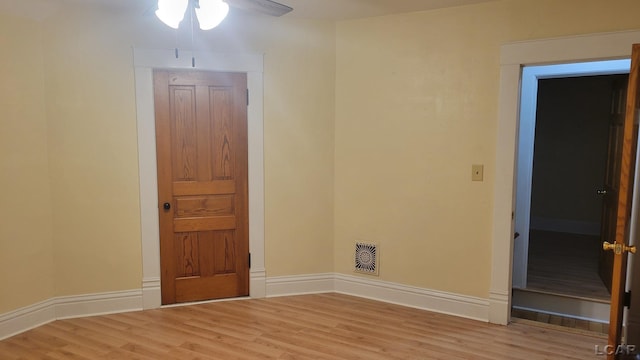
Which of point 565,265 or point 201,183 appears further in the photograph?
point 565,265

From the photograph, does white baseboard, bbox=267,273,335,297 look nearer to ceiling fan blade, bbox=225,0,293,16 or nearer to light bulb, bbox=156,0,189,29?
ceiling fan blade, bbox=225,0,293,16

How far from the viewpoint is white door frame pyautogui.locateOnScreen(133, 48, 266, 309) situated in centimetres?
355

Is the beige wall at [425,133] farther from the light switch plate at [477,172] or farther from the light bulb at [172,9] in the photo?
the light bulb at [172,9]

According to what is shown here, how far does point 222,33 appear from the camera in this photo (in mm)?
3686

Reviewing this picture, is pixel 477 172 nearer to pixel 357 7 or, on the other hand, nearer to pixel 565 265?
pixel 357 7

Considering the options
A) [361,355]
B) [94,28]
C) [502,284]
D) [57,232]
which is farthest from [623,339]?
[94,28]

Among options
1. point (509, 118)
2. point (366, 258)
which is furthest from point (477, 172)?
point (366, 258)

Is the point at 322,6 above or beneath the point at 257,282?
above

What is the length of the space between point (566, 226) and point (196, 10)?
21.9 ft

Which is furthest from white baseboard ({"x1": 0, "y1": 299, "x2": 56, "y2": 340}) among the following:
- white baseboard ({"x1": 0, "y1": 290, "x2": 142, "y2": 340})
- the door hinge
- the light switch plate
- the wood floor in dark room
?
the wood floor in dark room

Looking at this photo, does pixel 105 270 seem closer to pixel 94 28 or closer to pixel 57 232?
pixel 57 232

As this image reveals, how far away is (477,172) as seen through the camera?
346 centimetres

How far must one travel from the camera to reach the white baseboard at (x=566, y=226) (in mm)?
6680

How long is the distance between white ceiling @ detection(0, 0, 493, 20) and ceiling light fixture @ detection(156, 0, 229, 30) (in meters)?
1.21
